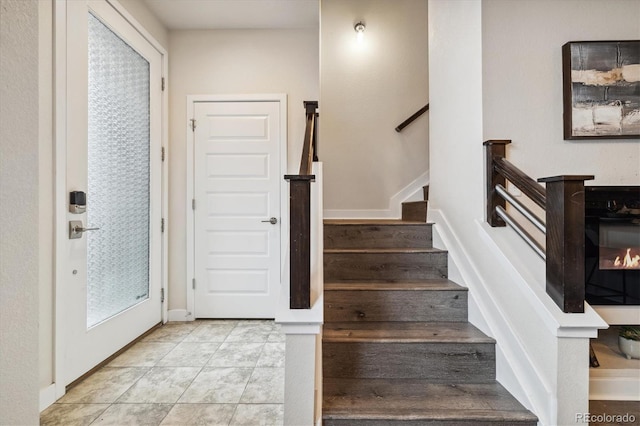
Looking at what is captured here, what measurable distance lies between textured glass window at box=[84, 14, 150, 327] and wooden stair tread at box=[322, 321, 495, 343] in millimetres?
1661

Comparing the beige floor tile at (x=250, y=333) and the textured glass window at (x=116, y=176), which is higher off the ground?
the textured glass window at (x=116, y=176)

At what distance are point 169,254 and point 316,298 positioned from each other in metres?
2.21

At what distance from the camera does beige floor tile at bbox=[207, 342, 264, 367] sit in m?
2.22

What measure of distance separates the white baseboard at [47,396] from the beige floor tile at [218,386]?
72 centimetres

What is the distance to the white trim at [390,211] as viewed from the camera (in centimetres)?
336

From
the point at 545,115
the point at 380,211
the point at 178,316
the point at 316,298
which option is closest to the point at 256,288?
the point at 178,316

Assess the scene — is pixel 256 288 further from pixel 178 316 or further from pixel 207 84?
pixel 207 84

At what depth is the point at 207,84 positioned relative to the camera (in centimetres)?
310

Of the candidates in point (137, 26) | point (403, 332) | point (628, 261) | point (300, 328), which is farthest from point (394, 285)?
point (137, 26)

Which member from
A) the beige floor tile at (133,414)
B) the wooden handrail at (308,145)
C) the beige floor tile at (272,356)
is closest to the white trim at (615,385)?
the beige floor tile at (272,356)

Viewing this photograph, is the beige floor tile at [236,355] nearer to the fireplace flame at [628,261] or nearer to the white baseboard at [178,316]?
the white baseboard at [178,316]

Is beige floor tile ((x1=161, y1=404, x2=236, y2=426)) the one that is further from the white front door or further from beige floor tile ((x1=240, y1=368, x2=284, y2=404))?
the white front door

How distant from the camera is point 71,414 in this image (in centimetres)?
170

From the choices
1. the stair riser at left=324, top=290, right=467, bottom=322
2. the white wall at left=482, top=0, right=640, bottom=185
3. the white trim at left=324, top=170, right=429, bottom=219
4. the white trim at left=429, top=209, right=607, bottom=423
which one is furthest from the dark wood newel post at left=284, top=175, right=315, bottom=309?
the white trim at left=324, top=170, right=429, bottom=219
